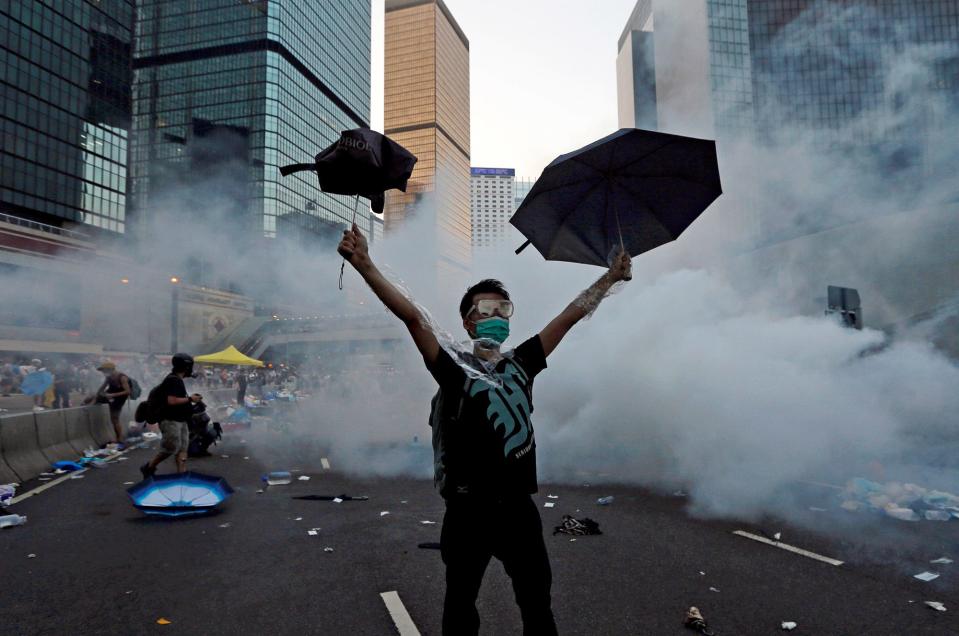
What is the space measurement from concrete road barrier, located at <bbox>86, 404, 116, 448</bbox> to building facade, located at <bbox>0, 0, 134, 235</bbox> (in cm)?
4547

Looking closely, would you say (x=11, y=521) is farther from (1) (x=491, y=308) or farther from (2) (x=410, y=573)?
(1) (x=491, y=308)

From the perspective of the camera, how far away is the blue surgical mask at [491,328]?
1912 millimetres

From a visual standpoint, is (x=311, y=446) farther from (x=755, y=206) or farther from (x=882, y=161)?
(x=882, y=161)

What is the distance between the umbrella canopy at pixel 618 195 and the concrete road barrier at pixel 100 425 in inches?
380

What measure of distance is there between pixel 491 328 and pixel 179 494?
4485mm

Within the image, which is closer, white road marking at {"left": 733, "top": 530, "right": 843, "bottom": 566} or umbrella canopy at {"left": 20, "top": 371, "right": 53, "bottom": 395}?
white road marking at {"left": 733, "top": 530, "right": 843, "bottom": 566}

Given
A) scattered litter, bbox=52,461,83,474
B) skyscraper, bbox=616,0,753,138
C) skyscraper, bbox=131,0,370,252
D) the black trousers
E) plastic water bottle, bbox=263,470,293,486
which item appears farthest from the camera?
skyscraper, bbox=131,0,370,252

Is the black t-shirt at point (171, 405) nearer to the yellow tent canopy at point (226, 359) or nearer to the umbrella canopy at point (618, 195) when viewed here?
the umbrella canopy at point (618, 195)

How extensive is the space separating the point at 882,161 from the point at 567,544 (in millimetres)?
17017

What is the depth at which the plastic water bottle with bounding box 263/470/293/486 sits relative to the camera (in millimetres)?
6523

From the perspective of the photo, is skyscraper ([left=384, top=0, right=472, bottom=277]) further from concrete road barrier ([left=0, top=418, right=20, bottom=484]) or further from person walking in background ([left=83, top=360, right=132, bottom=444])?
person walking in background ([left=83, top=360, right=132, bottom=444])

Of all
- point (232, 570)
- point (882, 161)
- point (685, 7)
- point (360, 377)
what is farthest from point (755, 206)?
point (232, 570)

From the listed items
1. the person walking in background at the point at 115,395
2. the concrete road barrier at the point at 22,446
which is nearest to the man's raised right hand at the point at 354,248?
the concrete road barrier at the point at 22,446

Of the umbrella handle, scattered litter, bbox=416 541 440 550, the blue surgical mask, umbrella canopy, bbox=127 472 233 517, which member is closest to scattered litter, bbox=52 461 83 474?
umbrella canopy, bbox=127 472 233 517
